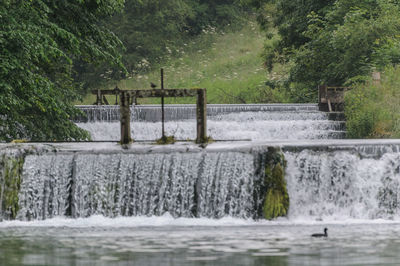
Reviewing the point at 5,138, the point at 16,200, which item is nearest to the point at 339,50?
the point at 5,138

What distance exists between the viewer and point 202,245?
15555mm

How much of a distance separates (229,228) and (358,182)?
425cm

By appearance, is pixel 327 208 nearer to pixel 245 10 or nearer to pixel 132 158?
pixel 132 158

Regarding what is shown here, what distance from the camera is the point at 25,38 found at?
22906 mm

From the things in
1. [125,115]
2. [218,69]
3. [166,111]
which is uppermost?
[218,69]

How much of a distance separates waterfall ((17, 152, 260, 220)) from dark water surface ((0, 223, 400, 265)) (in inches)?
70.7

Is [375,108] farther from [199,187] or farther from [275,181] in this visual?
[199,187]

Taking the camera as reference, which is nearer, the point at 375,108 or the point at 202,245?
the point at 202,245

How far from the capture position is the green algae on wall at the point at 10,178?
823 inches

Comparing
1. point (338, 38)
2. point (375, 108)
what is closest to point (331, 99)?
point (338, 38)

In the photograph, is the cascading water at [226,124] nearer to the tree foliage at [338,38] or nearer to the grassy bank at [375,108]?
the grassy bank at [375,108]

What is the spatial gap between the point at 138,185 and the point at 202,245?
5682 mm

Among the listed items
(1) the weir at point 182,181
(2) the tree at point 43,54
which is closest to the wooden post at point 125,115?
(1) the weir at point 182,181

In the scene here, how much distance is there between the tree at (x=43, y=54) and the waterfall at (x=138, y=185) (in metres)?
2.69
